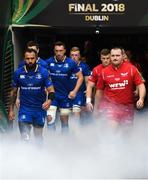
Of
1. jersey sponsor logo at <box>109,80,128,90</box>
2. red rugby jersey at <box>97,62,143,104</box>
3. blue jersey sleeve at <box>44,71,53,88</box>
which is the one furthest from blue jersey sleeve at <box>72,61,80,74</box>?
jersey sponsor logo at <box>109,80,128,90</box>

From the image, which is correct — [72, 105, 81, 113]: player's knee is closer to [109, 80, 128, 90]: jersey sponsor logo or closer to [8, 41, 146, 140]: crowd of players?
[8, 41, 146, 140]: crowd of players

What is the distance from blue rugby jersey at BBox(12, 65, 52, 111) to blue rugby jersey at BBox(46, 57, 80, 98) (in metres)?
1.34

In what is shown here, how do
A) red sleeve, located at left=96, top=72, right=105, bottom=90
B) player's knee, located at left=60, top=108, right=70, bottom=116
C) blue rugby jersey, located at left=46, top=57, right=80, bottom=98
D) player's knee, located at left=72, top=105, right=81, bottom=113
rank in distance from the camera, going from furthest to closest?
1. player's knee, located at left=72, top=105, right=81, bottom=113
2. player's knee, located at left=60, top=108, right=70, bottom=116
3. blue rugby jersey, located at left=46, top=57, right=80, bottom=98
4. red sleeve, located at left=96, top=72, right=105, bottom=90

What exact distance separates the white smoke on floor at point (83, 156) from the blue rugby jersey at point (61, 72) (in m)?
1.42

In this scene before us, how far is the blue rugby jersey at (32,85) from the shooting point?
9.69m

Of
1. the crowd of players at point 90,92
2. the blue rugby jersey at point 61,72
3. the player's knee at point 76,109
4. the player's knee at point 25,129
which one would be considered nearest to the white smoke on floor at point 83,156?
the player's knee at point 25,129

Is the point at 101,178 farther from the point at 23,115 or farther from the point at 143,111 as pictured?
the point at 143,111

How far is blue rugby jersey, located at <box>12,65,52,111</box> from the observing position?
31.8ft

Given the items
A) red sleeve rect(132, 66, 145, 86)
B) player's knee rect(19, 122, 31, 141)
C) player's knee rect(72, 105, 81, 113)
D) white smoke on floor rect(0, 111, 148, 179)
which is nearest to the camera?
white smoke on floor rect(0, 111, 148, 179)

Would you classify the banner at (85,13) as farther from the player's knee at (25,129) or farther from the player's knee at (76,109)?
the player's knee at (25,129)

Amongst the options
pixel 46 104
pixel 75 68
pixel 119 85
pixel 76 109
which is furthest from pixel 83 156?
pixel 76 109

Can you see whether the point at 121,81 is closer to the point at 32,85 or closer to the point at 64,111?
the point at 32,85

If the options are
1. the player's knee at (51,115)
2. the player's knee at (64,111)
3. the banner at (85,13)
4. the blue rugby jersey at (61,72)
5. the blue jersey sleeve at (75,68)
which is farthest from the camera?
the banner at (85,13)

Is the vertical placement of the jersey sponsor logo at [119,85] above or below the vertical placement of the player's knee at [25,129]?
above
